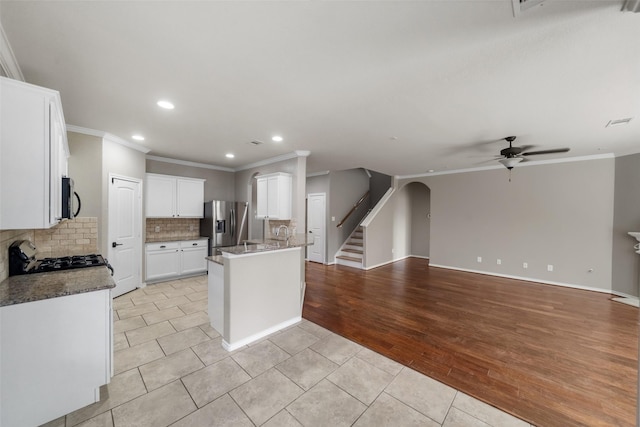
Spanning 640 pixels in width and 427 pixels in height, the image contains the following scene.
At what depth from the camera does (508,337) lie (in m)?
2.94

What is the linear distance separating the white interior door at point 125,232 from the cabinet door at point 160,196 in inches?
16.7

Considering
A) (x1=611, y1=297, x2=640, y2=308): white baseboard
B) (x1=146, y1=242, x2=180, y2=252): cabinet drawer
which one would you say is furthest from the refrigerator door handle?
(x1=611, y1=297, x2=640, y2=308): white baseboard

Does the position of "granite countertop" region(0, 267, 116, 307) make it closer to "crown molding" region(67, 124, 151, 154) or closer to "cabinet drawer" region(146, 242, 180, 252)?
"crown molding" region(67, 124, 151, 154)

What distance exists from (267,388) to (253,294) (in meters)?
0.97

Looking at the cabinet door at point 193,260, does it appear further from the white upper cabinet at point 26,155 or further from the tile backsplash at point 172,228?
the white upper cabinet at point 26,155

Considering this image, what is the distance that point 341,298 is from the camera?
418cm

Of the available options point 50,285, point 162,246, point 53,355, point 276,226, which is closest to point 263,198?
point 276,226

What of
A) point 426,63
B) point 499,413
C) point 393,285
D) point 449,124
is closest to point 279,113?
point 426,63

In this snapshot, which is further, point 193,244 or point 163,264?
point 193,244

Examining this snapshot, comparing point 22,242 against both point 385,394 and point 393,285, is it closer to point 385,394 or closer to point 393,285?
point 385,394

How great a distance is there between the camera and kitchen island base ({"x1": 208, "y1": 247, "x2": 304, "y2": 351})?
2.58 meters

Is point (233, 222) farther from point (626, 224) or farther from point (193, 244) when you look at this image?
point (626, 224)

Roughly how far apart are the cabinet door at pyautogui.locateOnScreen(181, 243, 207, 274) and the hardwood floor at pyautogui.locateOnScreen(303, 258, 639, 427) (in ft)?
8.30

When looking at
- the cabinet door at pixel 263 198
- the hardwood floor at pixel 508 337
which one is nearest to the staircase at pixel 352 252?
the hardwood floor at pixel 508 337
